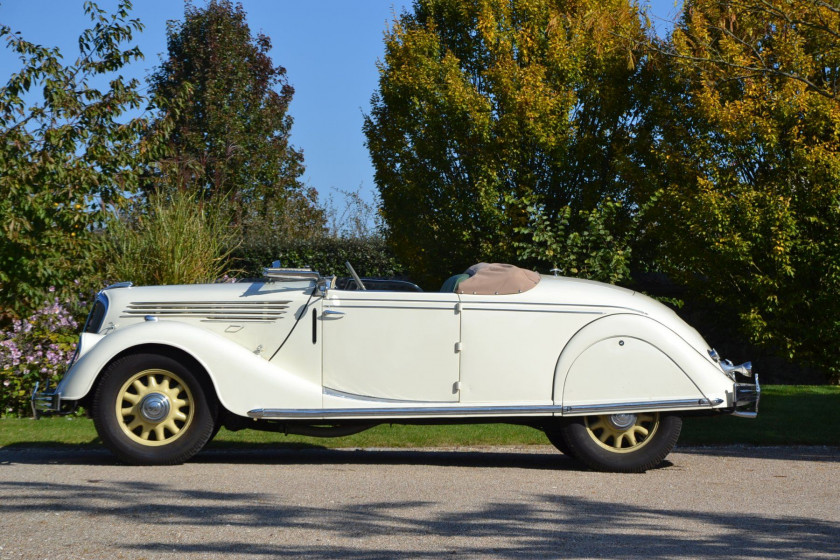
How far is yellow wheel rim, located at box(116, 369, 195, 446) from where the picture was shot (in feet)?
22.7

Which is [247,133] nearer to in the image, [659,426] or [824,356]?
[824,356]

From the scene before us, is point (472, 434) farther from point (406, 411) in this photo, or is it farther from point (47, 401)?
point (47, 401)

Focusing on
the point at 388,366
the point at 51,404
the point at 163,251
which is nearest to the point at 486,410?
the point at 388,366

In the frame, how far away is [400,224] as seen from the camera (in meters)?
16.5

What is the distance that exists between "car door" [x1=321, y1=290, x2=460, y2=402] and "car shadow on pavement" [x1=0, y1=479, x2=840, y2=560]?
4.30 ft

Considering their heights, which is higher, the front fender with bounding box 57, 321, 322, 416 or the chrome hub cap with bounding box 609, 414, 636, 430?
the front fender with bounding box 57, 321, 322, 416

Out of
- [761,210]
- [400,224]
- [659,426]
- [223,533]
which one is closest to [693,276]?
[761,210]

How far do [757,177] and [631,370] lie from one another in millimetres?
8255

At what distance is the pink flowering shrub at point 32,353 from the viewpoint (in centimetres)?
1140

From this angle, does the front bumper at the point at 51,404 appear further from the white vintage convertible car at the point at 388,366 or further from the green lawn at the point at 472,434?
the green lawn at the point at 472,434

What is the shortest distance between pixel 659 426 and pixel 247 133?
68.4 ft

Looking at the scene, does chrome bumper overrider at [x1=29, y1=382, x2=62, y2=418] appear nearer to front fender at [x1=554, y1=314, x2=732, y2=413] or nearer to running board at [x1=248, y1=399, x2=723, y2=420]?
running board at [x1=248, y1=399, x2=723, y2=420]

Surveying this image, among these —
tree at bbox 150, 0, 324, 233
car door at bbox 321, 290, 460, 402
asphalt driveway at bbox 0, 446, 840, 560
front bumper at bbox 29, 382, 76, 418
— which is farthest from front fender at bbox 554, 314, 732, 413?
tree at bbox 150, 0, 324, 233

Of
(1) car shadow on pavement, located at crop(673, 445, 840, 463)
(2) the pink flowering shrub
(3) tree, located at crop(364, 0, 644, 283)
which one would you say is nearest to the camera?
(1) car shadow on pavement, located at crop(673, 445, 840, 463)
